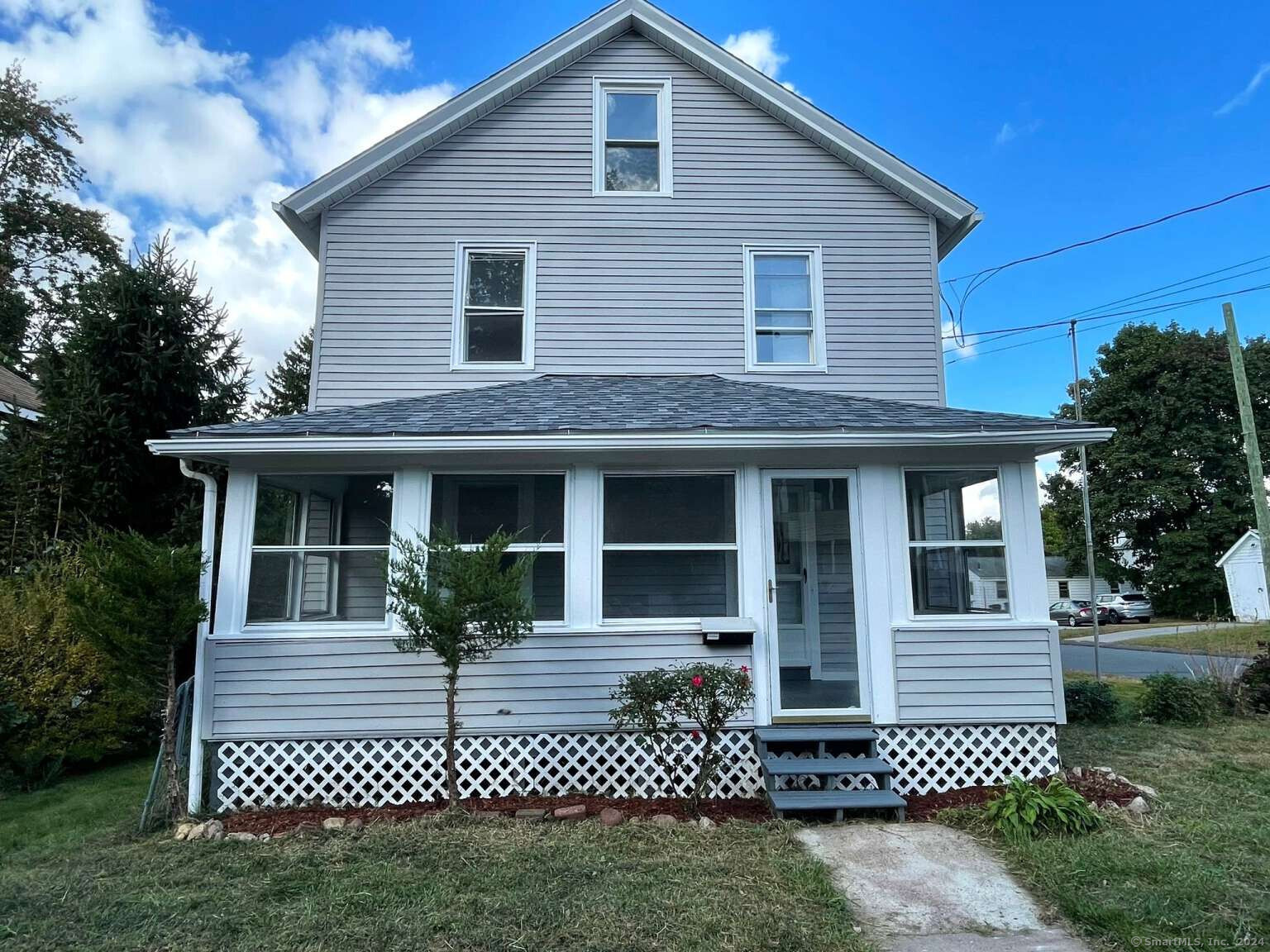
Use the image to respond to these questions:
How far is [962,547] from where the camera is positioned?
19.8ft

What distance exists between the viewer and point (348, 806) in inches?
218

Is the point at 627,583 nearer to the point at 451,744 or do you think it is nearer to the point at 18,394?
the point at 451,744

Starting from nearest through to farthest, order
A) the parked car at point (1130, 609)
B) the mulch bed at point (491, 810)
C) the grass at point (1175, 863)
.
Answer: the grass at point (1175, 863) < the mulch bed at point (491, 810) < the parked car at point (1130, 609)

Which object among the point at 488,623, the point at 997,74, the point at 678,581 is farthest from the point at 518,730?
the point at 997,74

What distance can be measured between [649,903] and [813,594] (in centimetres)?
339

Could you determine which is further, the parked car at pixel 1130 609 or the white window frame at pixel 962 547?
the parked car at pixel 1130 609

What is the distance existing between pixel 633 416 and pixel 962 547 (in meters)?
3.04

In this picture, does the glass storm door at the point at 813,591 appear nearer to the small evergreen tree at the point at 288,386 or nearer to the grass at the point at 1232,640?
the grass at the point at 1232,640

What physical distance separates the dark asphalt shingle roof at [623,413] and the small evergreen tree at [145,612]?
106 cm

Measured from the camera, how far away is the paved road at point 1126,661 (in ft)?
50.0

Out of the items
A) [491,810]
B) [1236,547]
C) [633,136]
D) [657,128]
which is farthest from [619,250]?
[1236,547]

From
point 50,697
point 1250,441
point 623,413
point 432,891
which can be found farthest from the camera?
point 1250,441

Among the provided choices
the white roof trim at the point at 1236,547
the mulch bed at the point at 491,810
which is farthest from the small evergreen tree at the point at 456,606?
the white roof trim at the point at 1236,547

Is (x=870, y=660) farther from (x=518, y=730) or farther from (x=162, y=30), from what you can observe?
(x=162, y=30)
